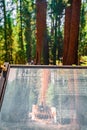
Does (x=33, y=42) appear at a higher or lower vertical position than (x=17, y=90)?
higher

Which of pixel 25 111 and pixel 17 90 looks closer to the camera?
pixel 25 111

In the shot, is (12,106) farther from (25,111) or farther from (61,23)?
(61,23)

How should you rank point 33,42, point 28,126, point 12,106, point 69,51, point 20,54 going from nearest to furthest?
1. point 28,126
2. point 12,106
3. point 69,51
4. point 20,54
5. point 33,42

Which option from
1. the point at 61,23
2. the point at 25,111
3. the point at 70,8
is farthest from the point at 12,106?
the point at 61,23

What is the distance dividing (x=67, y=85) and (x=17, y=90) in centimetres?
51

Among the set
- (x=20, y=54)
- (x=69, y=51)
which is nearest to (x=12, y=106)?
(x=69, y=51)

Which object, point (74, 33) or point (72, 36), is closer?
point (74, 33)

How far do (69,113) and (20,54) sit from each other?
30499 mm

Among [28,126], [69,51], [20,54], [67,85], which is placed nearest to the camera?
[28,126]

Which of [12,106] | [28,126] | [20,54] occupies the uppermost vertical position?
[20,54]

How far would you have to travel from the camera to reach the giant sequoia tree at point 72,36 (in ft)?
42.0

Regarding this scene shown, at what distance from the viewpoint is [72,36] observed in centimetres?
1320

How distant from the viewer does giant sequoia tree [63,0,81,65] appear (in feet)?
42.0

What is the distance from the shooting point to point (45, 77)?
3117 mm
